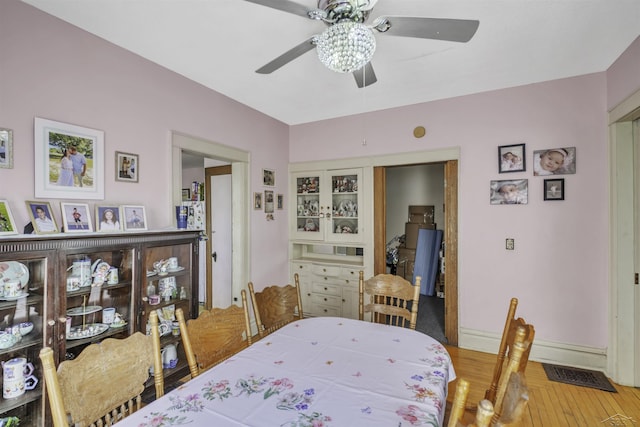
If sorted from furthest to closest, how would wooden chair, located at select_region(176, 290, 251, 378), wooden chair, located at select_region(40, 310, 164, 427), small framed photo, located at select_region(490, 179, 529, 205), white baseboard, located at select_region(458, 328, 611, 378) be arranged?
small framed photo, located at select_region(490, 179, 529, 205), white baseboard, located at select_region(458, 328, 611, 378), wooden chair, located at select_region(176, 290, 251, 378), wooden chair, located at select_region(40, 310, 164, 427)

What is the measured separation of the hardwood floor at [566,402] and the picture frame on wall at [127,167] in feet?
9.52

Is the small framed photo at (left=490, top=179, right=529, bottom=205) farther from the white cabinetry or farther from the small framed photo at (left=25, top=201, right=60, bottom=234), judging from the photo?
the small framed photo at (left=25, top=201, right=60, bottom=234)

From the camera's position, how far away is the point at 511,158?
9.71 feet

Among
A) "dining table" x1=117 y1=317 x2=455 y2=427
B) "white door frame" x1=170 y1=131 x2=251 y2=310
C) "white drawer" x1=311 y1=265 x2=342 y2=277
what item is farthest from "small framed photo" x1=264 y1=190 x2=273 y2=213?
"dining table" x1=117 y1=317 x2=455 y2=427

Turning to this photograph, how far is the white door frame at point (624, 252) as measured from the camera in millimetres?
2414

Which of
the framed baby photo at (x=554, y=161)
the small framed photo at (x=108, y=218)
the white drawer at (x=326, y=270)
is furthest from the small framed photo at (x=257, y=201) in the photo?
the framed baby photo at (x=554, y=161)

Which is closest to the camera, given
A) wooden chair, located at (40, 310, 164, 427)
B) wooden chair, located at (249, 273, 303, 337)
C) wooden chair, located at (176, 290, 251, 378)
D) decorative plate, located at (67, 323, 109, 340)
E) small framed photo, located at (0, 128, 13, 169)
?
wooden chair, located at (40, 310, 164, 427)

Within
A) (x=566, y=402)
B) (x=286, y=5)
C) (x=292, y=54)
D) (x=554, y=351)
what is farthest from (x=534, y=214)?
(x=286, y=5)

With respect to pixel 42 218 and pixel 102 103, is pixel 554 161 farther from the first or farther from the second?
pixel 42 218

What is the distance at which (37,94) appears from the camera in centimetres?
181

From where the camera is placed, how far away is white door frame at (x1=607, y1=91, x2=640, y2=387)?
2.41 metres

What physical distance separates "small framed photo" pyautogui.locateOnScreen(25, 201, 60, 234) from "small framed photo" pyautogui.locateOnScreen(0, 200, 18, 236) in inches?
3.2

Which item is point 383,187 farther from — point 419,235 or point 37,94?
point 37,94

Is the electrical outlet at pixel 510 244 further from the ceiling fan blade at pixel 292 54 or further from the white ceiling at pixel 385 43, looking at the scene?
the ceiling fan blade at pixel 292 54
